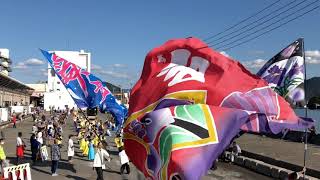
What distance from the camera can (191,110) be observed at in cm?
764

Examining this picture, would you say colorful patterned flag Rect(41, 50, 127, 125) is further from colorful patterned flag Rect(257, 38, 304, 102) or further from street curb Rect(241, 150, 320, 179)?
colorful patterned flag Rect(257, 38, 304, 102)

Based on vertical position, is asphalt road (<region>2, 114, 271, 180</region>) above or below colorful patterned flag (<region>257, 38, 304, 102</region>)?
below

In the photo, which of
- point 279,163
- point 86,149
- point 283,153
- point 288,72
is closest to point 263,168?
point 279,163

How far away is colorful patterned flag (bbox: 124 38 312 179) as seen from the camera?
7.25 metres

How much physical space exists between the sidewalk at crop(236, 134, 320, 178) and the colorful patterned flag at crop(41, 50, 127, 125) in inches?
322

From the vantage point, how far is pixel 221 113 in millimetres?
7492

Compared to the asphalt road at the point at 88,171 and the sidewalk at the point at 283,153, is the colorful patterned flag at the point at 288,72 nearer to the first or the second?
the asphalt road at the point at 88,171

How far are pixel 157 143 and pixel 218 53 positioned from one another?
1881 mm

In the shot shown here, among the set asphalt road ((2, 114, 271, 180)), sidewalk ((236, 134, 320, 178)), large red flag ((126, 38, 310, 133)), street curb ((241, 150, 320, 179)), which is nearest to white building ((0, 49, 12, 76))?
sidewalk ((236, 134, 320, 178))

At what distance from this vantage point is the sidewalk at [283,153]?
23.1 meters

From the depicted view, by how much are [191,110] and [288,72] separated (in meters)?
4.06

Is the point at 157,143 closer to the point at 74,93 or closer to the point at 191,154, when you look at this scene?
the point at 191,154

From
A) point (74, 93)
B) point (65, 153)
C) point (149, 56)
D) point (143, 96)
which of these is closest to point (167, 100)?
point (143, 96)

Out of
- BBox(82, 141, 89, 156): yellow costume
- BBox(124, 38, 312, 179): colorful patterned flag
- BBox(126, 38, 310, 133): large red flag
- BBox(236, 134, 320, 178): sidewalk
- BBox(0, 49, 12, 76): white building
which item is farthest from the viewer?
BBox(0, 49, 12, 76): white building
